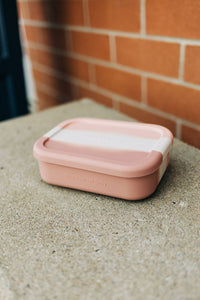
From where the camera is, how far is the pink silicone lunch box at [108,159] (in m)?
0.53

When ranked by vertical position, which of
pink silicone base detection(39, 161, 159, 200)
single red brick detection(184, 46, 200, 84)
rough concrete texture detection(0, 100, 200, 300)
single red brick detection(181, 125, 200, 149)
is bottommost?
single red brick detection(181, 125, 200, 149)

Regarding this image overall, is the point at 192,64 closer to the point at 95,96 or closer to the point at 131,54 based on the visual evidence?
the point at 131,54

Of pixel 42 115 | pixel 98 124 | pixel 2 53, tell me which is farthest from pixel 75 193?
pixel 2 53

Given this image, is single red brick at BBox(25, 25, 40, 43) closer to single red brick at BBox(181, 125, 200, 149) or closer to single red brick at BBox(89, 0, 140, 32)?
single red brick at BBox(89, 0, 140, 32)

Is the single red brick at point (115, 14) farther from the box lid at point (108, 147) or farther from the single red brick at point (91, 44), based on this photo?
the box lid at point (108, 147)

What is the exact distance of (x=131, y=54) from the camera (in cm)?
98

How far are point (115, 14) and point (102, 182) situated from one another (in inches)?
25.8

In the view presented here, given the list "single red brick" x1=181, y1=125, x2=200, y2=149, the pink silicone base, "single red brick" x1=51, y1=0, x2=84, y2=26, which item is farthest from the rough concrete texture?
"single red brick" x1=51, y1=0, x2=84, y2=26

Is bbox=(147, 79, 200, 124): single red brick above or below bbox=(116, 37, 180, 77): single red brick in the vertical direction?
below

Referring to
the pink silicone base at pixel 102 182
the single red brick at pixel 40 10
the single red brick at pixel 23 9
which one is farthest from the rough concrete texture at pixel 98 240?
the single red brick at pixel 23 9

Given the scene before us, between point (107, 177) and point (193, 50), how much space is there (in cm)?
44

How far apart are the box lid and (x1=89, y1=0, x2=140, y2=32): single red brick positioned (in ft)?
1.33

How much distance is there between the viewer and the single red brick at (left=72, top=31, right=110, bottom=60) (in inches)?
42.5

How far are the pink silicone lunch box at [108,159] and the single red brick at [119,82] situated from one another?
0.38m
